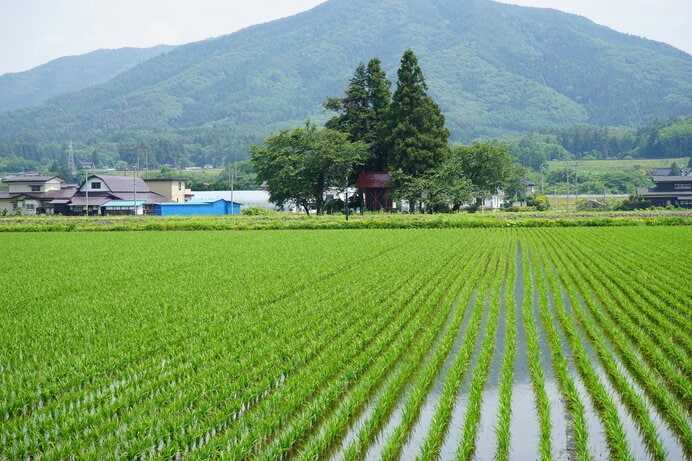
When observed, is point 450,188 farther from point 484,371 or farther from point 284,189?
point 484,371

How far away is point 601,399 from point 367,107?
169 ft

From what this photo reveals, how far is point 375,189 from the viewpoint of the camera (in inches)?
2137

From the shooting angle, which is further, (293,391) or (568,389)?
(568,389)

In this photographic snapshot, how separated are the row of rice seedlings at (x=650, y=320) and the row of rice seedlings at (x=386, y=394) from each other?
2.65 meters

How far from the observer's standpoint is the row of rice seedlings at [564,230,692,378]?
7672 millimetres

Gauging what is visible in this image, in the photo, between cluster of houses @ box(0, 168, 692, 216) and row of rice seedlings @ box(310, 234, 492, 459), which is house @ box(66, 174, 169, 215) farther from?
row of rice seedlings @ box(310, 234, 492, 459)

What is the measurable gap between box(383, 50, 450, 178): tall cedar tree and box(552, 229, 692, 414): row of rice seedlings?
1386 inches

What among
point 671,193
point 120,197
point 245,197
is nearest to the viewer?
point 120,197

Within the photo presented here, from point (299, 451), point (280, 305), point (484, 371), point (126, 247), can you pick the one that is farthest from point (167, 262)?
point (299, 451)

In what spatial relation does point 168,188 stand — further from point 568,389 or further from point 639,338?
point 568,389

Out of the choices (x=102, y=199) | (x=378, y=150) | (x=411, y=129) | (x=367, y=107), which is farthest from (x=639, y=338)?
(x=102, y=199)

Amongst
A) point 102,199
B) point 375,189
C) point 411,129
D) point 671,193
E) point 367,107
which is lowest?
point 671,193

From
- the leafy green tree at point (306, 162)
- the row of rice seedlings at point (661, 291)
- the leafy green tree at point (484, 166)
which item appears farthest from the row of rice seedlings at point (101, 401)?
the leafy green tree at point (484, 166)

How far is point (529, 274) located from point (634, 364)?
339 inches
